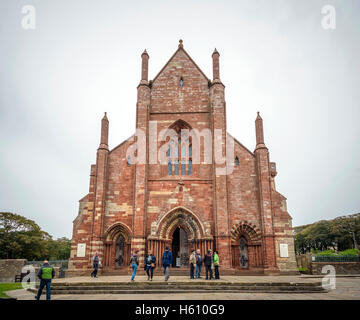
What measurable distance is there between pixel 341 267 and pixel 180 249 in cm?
1323

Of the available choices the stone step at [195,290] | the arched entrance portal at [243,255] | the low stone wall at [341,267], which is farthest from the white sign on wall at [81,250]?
the low stone wall at [341,267]

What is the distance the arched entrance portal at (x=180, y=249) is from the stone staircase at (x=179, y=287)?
8849 mm

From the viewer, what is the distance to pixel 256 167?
76.2ft

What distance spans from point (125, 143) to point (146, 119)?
8.53ft

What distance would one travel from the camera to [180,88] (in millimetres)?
25359

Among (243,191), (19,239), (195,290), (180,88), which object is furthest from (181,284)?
(19,239)

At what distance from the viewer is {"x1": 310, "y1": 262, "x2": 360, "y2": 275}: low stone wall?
23969 mm

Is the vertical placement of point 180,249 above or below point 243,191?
below

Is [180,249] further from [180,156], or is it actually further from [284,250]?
[284,250]

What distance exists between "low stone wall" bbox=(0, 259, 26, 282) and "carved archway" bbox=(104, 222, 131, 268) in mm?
9657

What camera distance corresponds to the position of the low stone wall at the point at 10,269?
25516 millimetres

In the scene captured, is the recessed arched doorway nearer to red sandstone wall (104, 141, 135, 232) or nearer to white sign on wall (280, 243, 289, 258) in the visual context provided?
red sandstone wall (104, 141, 135, 232)

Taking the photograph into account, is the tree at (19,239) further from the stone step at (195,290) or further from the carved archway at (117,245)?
the stone step at (195,290)
